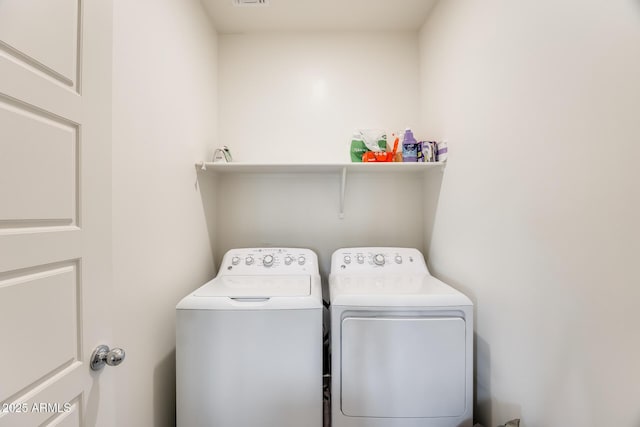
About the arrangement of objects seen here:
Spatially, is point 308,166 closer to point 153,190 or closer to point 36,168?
point 153,190

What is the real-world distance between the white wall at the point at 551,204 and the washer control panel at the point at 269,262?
920mm

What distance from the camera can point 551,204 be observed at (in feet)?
2.94

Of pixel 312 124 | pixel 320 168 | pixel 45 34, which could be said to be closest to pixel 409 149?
pixel 320 168

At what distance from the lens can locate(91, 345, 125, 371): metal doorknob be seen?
2.40 feet

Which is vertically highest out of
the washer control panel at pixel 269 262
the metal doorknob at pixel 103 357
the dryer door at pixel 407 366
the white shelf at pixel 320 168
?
the white shelf at pixel 320 168

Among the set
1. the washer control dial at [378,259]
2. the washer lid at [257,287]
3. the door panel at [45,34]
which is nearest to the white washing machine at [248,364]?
the washer lid at [257,287]

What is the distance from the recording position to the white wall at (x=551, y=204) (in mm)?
695

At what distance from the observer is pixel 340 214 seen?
1.96m

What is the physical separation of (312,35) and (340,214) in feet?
4.45

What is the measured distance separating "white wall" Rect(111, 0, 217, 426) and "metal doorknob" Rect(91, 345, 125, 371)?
10cm

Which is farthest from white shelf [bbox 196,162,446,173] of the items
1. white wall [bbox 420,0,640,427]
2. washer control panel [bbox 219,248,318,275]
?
washer control panel [bbox 219,248,318,275]

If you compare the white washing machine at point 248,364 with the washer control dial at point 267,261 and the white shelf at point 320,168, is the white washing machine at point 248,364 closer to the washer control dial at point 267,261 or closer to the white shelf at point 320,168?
the washer control dial at point 267,261

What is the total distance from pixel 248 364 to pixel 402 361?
27.1 inches

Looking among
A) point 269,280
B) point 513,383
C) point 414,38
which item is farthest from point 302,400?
point 414,38
